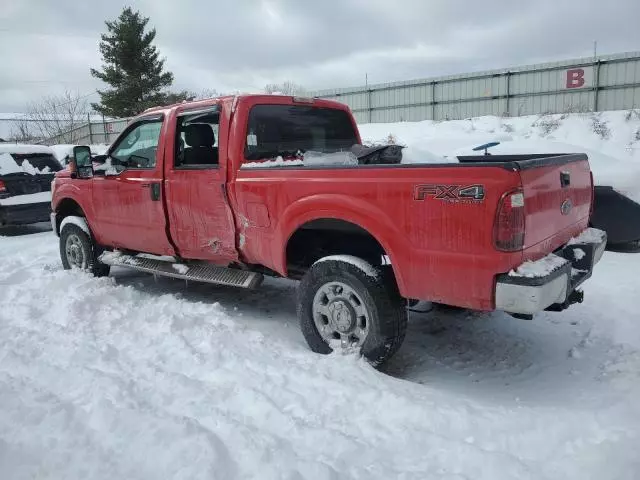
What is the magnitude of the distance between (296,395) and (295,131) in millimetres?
2583

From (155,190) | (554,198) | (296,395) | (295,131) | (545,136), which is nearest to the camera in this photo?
(296,395)

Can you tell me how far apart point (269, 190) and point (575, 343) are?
277cm

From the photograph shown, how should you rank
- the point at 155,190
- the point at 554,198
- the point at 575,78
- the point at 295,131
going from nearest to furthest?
the point at 554,198 → the point at 295,131 → the point at 155,190 → the point at 575,78

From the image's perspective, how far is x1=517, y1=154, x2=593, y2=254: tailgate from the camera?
295 centimetres

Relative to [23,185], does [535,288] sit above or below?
below

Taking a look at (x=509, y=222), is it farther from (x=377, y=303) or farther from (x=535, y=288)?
(x=377, y=303)

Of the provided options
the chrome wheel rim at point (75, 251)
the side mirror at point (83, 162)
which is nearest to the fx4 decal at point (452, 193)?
the side mirror at point (83, 162)

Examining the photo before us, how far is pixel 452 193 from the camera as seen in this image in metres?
2.96

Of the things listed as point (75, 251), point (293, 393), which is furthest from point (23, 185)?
point (293, 393)

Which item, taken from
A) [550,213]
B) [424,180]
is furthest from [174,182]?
[550,213]

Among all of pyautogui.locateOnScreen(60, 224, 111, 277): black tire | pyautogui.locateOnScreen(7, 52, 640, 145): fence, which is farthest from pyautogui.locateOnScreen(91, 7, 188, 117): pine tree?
pyautogui.locateOnScreen(60, 224, 111, 277): black tire

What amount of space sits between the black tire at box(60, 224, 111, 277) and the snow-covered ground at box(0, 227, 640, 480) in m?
0.95

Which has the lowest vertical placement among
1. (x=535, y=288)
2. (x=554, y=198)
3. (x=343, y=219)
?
(x=535, y=288)

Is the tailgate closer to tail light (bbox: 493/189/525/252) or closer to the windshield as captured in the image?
tail light (bbox: 493/189/525/252)
